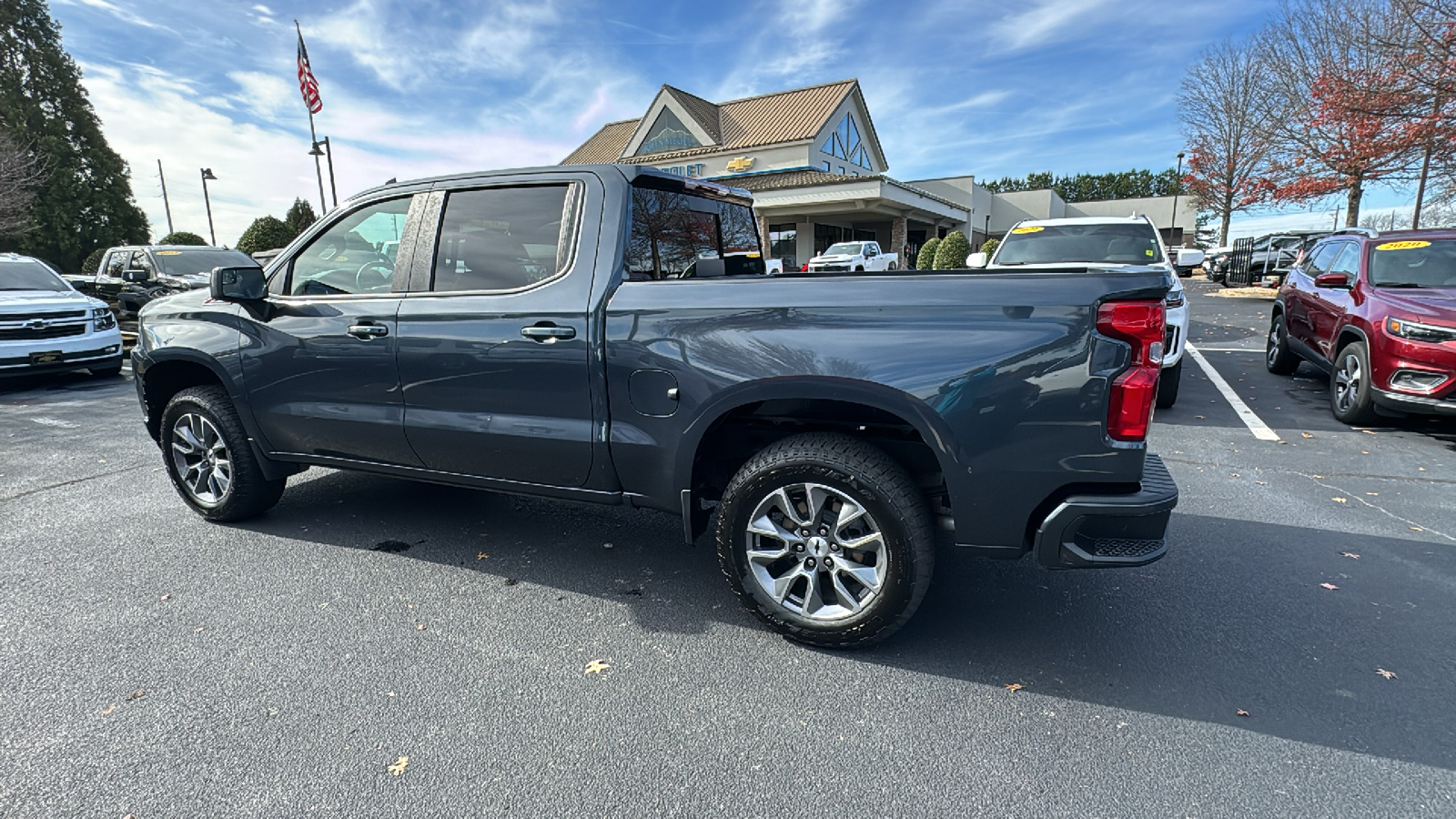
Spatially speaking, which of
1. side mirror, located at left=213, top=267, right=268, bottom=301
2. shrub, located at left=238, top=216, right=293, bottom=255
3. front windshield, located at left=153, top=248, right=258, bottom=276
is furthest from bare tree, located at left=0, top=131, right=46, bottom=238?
side mirror, located at left=213, top=267, right=268, bottom=301

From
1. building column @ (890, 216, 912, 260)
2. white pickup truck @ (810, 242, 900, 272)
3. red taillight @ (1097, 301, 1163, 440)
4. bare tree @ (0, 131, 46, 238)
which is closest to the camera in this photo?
red taillight @ (1097, 301, 1163, 440)

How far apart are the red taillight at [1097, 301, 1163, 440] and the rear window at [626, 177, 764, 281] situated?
179 centimetres

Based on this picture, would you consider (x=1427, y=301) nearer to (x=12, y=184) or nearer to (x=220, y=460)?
(x=220, y=460)

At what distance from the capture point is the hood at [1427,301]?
5.77 metres

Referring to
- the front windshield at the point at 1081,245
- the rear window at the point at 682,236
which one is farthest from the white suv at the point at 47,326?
the front windshield at the point at 1081,245

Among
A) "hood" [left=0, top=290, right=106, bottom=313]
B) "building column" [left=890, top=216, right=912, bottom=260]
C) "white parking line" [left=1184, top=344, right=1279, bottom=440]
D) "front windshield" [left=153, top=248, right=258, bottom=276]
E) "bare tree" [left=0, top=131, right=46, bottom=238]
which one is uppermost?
"bare tree" [left=0, top=131, right=46, bottom=238]

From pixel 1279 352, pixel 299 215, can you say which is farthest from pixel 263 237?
pixel 1279 352

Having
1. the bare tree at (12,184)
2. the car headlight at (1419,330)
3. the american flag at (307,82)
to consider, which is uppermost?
the american flag at (307,82)

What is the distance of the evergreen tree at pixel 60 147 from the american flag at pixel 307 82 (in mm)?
18843

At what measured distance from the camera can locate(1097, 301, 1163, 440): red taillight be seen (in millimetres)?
2447

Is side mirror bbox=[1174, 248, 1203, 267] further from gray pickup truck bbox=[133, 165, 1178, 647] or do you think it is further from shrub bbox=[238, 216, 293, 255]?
shrub bbox=[238, 216, 293, 255]

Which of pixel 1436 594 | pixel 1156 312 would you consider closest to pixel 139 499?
pixel 1156 312

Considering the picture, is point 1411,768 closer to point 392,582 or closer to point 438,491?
point 392,582

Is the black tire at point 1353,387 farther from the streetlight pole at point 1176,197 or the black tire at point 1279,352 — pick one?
the streetlight pole at point 1176,197
